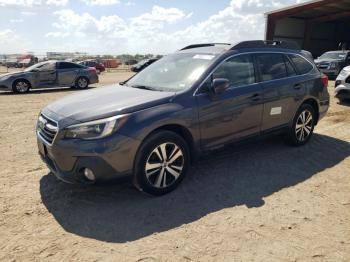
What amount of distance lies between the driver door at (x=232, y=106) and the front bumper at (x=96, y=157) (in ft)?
3.65

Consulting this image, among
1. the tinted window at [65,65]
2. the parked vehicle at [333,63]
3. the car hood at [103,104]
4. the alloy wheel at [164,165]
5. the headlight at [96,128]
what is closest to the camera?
the headlight at [96,128]

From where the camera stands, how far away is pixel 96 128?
12.7ft

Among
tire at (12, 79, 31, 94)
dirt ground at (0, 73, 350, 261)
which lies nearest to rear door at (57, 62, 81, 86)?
tire at (12, 79, 31, 94)

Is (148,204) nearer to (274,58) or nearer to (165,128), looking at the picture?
(165,128)

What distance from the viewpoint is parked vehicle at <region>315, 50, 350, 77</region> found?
1953 centimetres

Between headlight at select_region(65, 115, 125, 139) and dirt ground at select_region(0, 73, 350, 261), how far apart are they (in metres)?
0.83

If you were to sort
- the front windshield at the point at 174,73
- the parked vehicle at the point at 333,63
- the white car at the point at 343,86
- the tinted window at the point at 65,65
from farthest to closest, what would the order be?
the parked vehicle at the point at 333,63
the tinted window at the point at 65,65
the white car at the point at 343,86
the front windshield at the point at 174,73

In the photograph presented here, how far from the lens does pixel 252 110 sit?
5227mm

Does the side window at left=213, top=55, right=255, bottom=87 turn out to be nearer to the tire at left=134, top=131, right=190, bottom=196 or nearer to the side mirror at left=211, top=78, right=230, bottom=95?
the side mirror at left=211, top=78, right=230, bottom=95

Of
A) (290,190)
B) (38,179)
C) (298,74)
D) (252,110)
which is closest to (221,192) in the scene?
(290,190)

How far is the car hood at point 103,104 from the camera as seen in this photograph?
4.02 metres

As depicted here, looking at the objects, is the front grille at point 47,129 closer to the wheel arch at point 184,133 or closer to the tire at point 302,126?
the wheel arch at point 184,133

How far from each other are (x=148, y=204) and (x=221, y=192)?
944mm

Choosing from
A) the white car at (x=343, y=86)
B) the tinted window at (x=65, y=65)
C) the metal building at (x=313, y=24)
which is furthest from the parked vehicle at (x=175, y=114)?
the metal building at (x=313, y=24)
